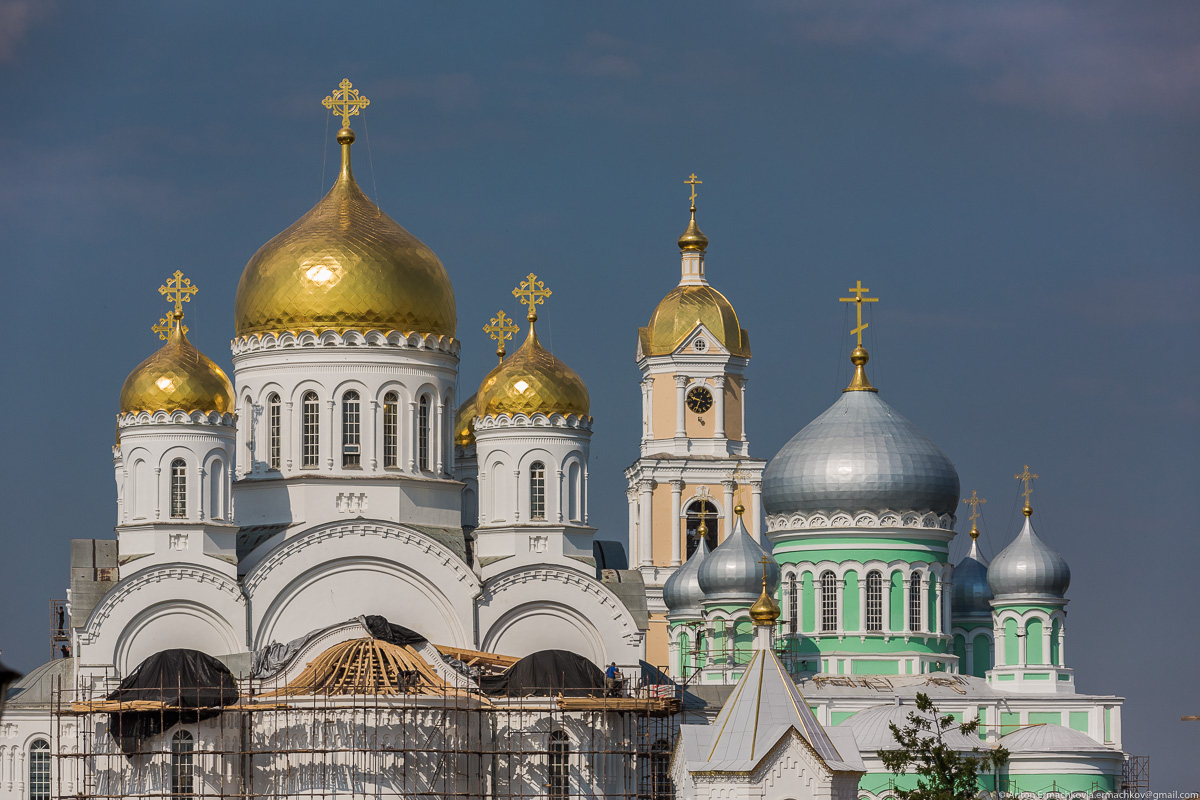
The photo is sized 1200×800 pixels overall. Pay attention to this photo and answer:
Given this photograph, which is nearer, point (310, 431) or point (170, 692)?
point (170, 692)

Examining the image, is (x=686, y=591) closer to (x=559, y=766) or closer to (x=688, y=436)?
(x=688, y=436)

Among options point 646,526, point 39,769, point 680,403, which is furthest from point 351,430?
point 680,403

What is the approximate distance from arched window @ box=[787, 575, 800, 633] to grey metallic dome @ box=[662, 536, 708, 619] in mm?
2171

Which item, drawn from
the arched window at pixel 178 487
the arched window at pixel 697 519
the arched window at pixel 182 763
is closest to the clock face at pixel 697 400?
the arched window at pixel 697 519

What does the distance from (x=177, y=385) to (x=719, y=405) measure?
62.3 feet

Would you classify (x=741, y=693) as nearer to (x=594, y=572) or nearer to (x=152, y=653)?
(x=594, y=572)

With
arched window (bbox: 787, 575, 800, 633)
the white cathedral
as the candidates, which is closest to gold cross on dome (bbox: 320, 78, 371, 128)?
the white cathedral

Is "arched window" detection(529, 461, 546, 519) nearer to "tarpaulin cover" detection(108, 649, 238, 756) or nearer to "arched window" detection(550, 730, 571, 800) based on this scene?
"arched window" detection(550, 730, 571, 800)

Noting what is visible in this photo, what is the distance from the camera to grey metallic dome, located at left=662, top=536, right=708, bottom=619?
39938 mm

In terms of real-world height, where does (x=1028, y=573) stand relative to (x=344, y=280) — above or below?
below

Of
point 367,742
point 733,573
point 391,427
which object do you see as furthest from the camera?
point 733,573

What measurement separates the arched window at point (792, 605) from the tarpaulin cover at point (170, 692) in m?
14.9

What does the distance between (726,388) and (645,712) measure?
61.0 feet

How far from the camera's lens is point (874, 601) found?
37531 mm
